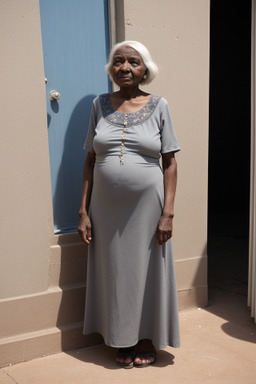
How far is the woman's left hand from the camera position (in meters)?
3.52

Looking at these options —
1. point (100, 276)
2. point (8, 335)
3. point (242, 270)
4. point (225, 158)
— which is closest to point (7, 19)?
point (100, 276)

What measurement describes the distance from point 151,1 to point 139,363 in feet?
9.05

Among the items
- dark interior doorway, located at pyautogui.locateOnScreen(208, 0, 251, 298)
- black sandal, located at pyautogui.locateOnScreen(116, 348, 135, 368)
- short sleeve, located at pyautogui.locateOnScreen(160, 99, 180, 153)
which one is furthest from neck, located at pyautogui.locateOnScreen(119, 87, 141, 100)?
dark interior doorway, located at pyautogui.locateOnScreen(208, 0, 251, 298)

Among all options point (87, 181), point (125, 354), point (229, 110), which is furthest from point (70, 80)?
point (229, 110)

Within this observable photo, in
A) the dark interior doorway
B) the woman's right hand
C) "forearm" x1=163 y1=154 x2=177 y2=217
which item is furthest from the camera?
the dark interior doorway

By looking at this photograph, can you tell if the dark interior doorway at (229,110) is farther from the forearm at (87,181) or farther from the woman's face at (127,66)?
the woman's face at (127,66)

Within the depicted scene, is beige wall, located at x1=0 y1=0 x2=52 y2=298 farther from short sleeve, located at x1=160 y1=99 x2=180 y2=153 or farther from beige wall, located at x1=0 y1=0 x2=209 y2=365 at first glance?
short sleeve, located at x1=160 y1=99 x2=180 y2=153

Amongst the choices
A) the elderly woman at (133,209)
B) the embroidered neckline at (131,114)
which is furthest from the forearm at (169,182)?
the embroidered neckline at (131,114)

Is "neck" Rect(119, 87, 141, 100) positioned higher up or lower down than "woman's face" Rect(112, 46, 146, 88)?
lower down

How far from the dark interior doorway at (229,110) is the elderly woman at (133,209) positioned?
5.56 metres

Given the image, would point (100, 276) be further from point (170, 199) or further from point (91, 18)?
point (91, 18)

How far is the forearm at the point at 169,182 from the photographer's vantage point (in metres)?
3.55

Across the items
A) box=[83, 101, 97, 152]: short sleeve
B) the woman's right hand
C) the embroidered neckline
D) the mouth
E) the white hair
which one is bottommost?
the woman's right hand

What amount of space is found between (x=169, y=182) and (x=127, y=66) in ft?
2.72
